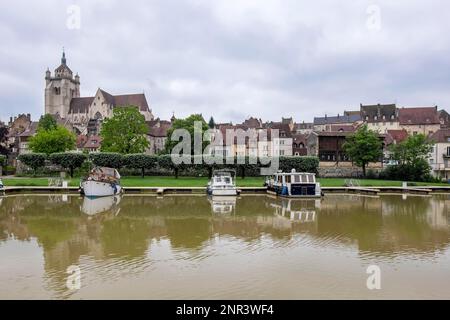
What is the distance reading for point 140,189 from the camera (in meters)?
41.2

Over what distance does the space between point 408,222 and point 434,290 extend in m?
12.4

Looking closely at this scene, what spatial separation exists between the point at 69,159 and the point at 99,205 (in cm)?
2923

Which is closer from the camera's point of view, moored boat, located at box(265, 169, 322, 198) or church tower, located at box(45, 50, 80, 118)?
moored boat, located at box(265, 169, 322, 198)

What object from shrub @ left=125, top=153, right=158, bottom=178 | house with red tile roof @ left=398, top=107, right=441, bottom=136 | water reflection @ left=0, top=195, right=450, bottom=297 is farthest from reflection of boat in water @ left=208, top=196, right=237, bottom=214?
house with red tile roof @ left=398, top=107, right=441, bottom=136

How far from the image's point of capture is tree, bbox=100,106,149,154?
211 feet

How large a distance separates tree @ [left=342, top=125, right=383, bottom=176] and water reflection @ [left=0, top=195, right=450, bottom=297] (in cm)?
3004

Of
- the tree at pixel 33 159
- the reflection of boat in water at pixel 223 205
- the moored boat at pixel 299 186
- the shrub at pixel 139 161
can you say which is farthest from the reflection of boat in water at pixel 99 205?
the tree at pixel 33 159

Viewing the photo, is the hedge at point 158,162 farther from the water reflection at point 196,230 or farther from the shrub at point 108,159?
the water reflection at point 196,230

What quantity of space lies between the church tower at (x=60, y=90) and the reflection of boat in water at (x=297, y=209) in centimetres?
13395

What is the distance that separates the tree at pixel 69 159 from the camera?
5588 centimetres

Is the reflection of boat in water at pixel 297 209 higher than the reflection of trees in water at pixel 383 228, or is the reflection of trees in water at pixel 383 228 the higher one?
the reflection of boat in water at pixel 297 209

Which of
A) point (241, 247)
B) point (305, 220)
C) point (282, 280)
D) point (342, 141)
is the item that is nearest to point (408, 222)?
point (305, 220)

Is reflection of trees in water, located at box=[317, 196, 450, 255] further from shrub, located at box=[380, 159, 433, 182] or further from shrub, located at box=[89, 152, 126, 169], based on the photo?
shrub, located at box=[89, 152, 126, 169]

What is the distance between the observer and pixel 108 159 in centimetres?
5675
